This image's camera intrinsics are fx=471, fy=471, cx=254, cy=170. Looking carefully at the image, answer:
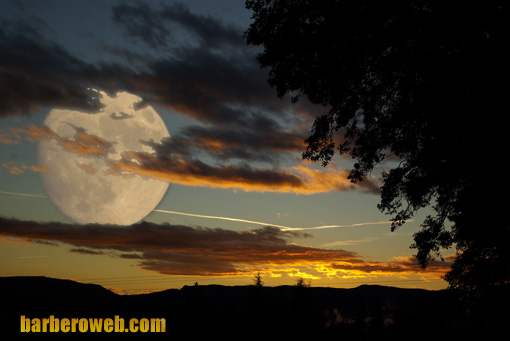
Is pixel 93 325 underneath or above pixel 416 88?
underneath

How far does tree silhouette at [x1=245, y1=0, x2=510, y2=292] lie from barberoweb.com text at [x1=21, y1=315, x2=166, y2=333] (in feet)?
227

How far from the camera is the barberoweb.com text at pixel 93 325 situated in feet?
254

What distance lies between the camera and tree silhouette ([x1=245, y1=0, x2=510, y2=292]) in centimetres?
955

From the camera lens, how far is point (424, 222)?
46.5ft

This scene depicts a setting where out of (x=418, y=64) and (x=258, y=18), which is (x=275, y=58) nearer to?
(x=258, y=18)

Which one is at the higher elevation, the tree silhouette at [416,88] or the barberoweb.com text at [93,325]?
the tree silhouette at [416,88]

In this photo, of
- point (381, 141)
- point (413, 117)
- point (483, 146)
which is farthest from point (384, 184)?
point (483, 146)

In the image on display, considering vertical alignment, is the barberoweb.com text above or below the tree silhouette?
below

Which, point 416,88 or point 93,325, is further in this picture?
point 93,325

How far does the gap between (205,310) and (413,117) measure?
53376 millimetres

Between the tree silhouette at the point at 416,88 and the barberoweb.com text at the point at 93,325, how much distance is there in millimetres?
69205

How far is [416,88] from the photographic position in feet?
35.4

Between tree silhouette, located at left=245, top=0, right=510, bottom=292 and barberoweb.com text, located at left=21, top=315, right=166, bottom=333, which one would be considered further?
barberoweb.com text, located at left=21, top=315, right=166, bottom=333

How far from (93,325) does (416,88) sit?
89620mm
